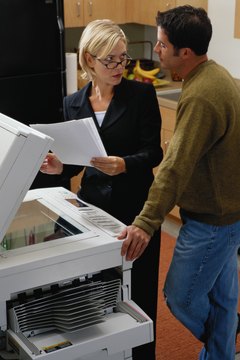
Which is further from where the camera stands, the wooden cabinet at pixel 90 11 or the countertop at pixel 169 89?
the wooden cabinet at pixel 90 11

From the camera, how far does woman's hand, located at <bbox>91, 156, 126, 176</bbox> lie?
2121 mm

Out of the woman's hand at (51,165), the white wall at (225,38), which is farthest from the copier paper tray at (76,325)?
the white wall at (225,38)

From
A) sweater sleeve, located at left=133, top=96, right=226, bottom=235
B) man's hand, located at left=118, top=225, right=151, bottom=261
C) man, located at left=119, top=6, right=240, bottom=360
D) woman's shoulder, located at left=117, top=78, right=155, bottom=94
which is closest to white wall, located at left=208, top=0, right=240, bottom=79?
woman's shoulder, located at left=117, top=78, right=155, bottom=94

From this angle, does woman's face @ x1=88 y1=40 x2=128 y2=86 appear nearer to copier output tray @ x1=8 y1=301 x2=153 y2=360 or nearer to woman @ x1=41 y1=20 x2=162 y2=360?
woman @ x1=41 y1=20 x2=162 y2=360

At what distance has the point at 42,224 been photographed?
1.97m

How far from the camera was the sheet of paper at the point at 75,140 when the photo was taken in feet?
6.48

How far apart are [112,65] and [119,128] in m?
0.20

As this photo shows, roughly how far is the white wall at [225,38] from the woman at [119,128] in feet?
6.53

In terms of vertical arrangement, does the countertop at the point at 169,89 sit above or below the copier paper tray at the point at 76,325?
below

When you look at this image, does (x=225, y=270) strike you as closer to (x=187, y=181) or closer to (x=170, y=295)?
(x=170, y=295)

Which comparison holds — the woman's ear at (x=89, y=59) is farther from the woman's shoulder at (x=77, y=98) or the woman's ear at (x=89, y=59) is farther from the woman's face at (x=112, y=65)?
the woman's shoulder at (x=77, y=98)

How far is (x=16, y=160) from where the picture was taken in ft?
5.27

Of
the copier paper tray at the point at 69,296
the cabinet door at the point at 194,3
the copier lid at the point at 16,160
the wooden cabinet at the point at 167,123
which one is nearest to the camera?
the copier lid at the point at 16,160

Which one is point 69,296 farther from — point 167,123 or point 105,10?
point 105,10
